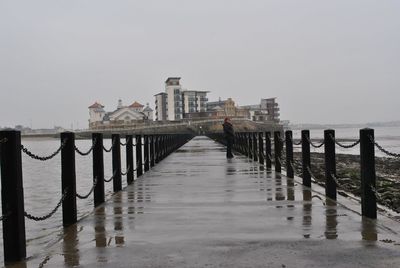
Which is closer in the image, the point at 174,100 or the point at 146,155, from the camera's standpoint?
the point at 146,155

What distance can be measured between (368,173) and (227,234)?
2.14 metres

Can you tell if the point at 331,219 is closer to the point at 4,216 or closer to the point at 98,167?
the point at 4,216

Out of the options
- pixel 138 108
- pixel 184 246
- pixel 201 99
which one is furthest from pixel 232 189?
pixel 138 108

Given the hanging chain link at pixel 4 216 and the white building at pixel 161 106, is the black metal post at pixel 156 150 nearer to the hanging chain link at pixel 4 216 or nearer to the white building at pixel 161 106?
the hanging chain link at pixel 4 216

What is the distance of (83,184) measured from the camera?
67.7 feet

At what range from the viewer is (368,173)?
252 inches

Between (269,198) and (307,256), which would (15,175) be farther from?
(269,198)

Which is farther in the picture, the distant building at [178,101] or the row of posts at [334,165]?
the distant building at [178,101]

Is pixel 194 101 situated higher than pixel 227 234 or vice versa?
pixel 194 101

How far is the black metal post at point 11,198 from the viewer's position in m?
4.69

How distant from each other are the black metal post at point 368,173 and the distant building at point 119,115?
5385 inches

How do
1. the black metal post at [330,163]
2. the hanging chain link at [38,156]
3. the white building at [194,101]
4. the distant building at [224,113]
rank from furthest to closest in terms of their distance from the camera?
the white building at [194,101] < the distant building at [224,113] < the black metal post at [330,163] < the hanging chain link at [38,156]

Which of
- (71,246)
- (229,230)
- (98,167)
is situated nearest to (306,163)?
(98,167)

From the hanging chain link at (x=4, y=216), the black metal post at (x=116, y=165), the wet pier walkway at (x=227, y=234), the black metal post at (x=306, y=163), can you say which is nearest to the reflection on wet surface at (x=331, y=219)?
the wet pier walkway at (x=227, y=234)
